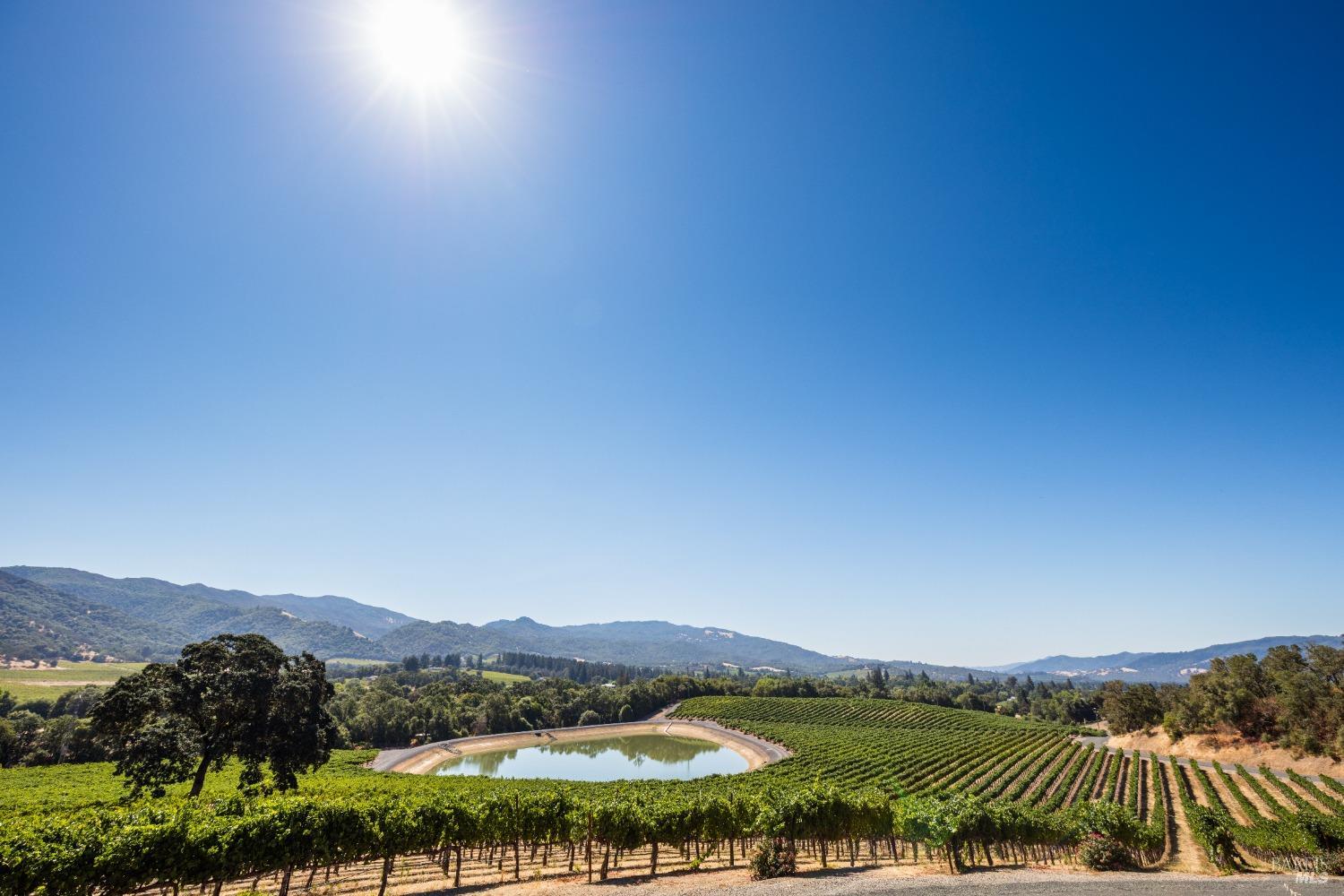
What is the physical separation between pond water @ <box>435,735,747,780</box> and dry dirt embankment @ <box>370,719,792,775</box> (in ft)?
4.44

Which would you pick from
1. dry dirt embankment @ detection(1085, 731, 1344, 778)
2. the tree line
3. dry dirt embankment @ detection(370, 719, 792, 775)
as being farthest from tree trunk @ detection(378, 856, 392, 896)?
the tree line

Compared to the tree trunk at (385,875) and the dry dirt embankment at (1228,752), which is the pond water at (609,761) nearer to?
the tree trunk at (385,875)

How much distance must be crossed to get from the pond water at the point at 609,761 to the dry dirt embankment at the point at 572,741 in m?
1.35

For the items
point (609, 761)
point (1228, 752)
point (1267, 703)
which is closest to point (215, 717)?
point (609, 761)

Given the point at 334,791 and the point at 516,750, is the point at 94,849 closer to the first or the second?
the point at 334,791

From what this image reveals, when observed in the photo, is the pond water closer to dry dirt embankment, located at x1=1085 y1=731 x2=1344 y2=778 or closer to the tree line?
dry dirt embankment, located at x1=1085 y1=731 x2=1344 y2=778

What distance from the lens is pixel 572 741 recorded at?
107m

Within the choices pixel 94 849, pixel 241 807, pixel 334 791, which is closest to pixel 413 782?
pixel 334 791

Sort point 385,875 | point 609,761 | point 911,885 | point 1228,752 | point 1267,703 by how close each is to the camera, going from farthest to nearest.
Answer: point 609,761 → point 1267,703 → point 1228,752 → point 911,885 → point 385,875

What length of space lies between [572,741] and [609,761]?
58.6ft

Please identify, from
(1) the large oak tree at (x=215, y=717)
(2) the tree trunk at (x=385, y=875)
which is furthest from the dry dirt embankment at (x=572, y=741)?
(2) the tree trunk at (x=385, y=875)

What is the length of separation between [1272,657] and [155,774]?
431 ft

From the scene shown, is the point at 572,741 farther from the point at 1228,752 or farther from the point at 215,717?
the point at 1228,752

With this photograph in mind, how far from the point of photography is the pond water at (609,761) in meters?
79.9
